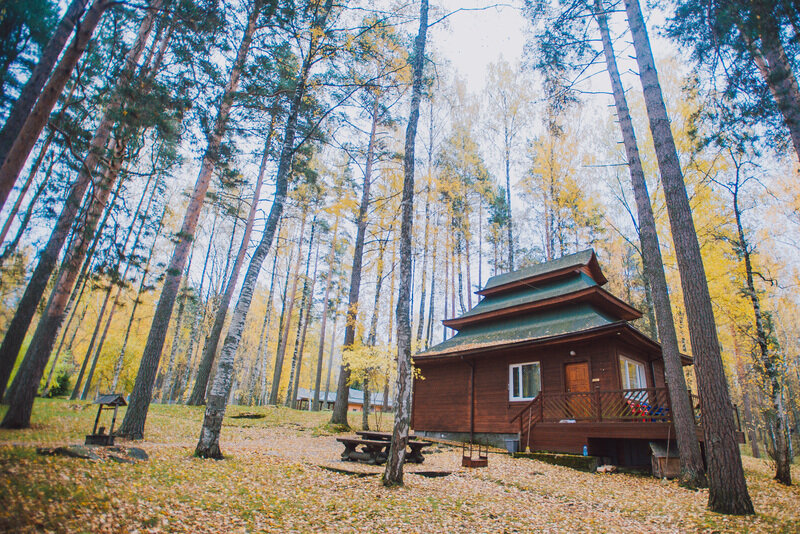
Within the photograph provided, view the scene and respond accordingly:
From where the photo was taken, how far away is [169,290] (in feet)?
30.1

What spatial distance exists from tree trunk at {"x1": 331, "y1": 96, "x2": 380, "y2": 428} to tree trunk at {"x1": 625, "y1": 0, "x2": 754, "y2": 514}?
33.1 ft

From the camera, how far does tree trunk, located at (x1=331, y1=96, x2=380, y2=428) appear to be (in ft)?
49.8

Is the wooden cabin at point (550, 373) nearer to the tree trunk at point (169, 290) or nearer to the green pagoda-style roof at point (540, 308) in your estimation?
the green pagoda-style roof at point (540, 308)

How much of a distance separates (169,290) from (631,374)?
1602cm

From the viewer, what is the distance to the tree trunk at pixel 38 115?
3.87 m

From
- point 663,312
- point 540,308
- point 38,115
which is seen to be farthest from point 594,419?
point 38,115

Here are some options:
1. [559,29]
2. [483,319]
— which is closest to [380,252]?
[483,319]

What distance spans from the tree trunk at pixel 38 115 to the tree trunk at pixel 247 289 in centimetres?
385

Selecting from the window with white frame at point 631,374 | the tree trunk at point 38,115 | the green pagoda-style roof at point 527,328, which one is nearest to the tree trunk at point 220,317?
the green pagoda-style roof at point 527,328

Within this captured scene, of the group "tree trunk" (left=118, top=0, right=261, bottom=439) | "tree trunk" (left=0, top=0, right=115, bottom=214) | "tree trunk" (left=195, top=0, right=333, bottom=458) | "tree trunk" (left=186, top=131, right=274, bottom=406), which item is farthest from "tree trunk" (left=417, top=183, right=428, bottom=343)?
"tree trunk" (left=0, top=0, right=115, bottom=214)

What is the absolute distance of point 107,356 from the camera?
86.8ft

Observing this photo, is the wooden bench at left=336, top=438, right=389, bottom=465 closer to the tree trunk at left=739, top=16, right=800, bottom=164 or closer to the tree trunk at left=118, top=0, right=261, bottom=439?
the tree trunk at left=118, top=0, right=261, bottom=439

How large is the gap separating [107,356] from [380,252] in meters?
22.8

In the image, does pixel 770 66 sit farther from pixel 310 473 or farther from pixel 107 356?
pixel 107 356
